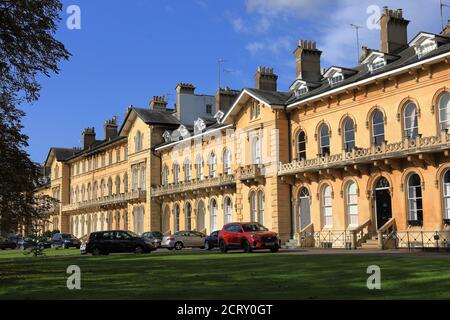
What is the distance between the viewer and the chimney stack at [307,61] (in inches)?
1670

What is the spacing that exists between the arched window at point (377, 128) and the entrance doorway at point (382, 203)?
2.15 meters

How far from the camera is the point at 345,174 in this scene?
111ft

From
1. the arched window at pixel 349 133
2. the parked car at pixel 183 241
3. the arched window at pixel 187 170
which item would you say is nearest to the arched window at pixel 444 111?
the arched window at pixel 349 133

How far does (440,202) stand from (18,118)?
64.4ft

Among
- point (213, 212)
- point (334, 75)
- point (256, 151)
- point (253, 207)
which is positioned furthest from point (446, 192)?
point (213, 212)

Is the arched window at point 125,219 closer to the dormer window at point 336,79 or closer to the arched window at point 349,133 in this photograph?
the dormer window at point 336,79

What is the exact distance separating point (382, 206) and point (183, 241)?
1476 centimetres

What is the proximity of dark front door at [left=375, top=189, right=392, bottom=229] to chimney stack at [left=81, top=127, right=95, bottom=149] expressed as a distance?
184 feet

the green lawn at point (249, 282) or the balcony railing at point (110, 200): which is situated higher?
the balcony railing at point (110, 200)

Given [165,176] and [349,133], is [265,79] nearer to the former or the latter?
[349,133]

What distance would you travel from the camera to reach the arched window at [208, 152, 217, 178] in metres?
47.6

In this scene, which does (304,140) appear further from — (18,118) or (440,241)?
(18,118)
